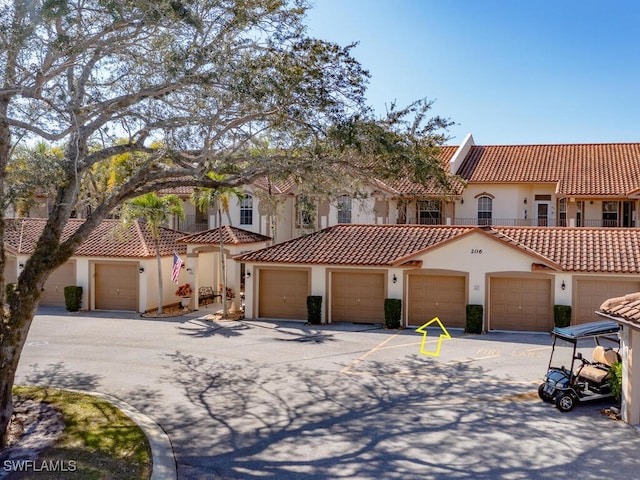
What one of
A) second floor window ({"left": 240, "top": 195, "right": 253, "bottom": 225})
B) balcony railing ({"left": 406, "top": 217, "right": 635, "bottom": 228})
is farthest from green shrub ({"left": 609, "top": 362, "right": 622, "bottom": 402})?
second floor window ({"left": 240, "top": 195, "right": 253, "bottom": 225})

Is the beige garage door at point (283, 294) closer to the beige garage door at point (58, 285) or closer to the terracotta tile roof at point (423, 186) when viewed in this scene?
the terracotta tile roof at point (423, 186)

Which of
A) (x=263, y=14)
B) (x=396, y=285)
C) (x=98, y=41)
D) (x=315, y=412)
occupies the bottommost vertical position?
(x=315, y=412)

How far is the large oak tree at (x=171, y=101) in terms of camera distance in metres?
11.2

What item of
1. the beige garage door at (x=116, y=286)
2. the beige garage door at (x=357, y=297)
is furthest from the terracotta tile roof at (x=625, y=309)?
the beige garage door at (x=116, y=286)

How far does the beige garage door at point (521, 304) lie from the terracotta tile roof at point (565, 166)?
376 inches

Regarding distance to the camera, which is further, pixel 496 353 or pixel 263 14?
pixel 496 353

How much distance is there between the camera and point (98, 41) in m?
11.8

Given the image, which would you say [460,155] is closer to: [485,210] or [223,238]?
[485,210]

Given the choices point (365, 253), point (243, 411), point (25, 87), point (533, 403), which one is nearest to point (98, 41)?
point (25, 87)

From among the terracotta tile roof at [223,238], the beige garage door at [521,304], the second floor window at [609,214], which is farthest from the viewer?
the second floor window at [609,214]

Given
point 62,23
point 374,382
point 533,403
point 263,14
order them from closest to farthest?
1. point 62,23
2. point 263,14
3. point 533,403
4. point 374,382

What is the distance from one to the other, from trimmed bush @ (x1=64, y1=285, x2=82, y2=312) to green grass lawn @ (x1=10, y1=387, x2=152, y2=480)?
13.8m

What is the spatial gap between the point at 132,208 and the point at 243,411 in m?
13.8

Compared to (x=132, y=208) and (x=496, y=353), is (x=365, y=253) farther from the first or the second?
(x=132, y=208)
